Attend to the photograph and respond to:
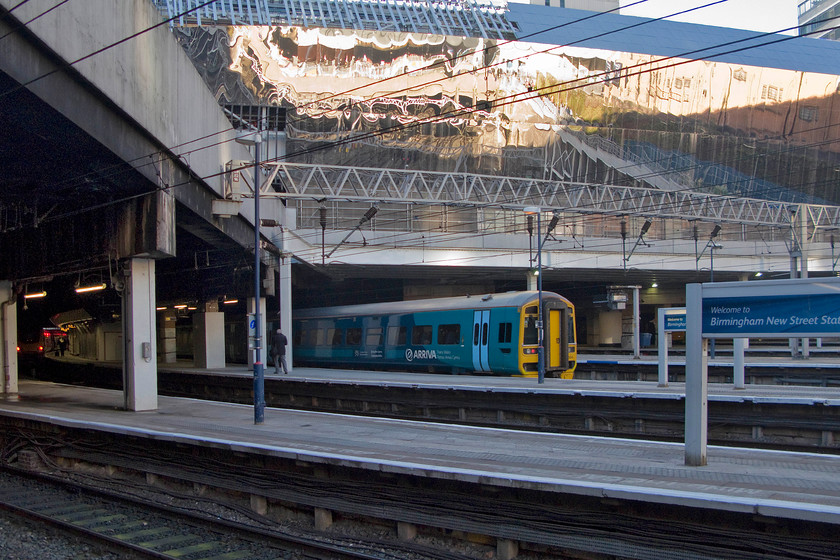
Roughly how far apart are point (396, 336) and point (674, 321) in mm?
11815

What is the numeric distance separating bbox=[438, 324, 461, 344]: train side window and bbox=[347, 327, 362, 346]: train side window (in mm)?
5165

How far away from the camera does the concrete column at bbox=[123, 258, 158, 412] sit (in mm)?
16844

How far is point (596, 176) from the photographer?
41500 millimetres

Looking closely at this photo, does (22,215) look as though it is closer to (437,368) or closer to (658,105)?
(437,368)

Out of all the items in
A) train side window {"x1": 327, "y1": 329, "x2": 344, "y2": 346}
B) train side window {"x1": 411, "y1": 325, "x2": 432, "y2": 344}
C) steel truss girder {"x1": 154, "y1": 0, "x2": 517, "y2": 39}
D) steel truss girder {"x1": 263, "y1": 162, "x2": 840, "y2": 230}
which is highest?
steel truss girder {"x1": 154, "y1": 0, "x2": 517, "y2": 39}

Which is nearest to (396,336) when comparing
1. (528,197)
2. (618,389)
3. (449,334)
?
(449,334)

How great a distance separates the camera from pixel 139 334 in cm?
1700

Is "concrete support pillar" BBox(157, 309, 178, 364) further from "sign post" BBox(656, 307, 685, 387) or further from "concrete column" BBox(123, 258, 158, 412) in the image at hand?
"sign post" BBox(656, 307, 685, 387)

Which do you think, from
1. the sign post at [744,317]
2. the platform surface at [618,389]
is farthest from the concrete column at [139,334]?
the sign post at [744,317]

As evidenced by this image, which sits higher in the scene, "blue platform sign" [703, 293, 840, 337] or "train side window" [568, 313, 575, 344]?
"blue platform sign" [703, 293, 840, 337]

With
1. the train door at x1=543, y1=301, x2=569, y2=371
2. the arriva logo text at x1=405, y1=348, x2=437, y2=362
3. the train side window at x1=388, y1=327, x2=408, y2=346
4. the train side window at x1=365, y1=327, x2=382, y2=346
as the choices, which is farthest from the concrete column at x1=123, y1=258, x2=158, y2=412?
the train side window at x1=365, y1=327, x2=382, y2=346

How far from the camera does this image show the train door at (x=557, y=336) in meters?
23.2

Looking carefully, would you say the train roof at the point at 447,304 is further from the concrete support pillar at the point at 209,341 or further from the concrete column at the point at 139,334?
the concrete column at the point at 139,334

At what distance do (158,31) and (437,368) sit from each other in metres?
15.4
